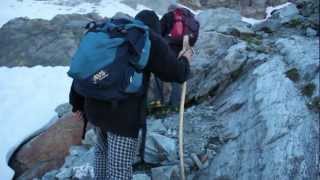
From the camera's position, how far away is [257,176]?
447cm

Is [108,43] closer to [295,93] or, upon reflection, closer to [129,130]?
[129,130]

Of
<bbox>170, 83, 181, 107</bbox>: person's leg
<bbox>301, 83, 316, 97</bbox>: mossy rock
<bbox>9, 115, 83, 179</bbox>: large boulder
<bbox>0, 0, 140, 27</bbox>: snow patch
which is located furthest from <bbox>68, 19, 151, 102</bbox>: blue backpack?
<bbox>0, 0, 140, 27</bbox>: snow patch

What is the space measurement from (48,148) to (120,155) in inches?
190

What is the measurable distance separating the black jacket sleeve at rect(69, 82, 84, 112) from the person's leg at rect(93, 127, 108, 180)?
25cm

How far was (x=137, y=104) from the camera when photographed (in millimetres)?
3660

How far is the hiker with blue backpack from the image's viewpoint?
343cm

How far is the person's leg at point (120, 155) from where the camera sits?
371 centimetres

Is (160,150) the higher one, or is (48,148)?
(160,150)

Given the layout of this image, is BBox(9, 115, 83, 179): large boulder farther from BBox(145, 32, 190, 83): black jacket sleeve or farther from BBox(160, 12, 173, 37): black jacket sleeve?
BBox(145, 32, 190, 83): black jacket sleeve

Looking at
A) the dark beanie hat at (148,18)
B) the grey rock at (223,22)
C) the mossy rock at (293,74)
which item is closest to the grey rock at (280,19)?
the grey rock at (223,22)

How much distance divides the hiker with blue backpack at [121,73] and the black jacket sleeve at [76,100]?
21cm

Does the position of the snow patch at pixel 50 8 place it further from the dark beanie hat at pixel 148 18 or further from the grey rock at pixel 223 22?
the dark beanie hat at pixel 148 18

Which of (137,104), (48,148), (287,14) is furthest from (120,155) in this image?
(287,14)

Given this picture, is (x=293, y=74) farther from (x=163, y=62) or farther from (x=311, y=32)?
(x=163, y=62)
